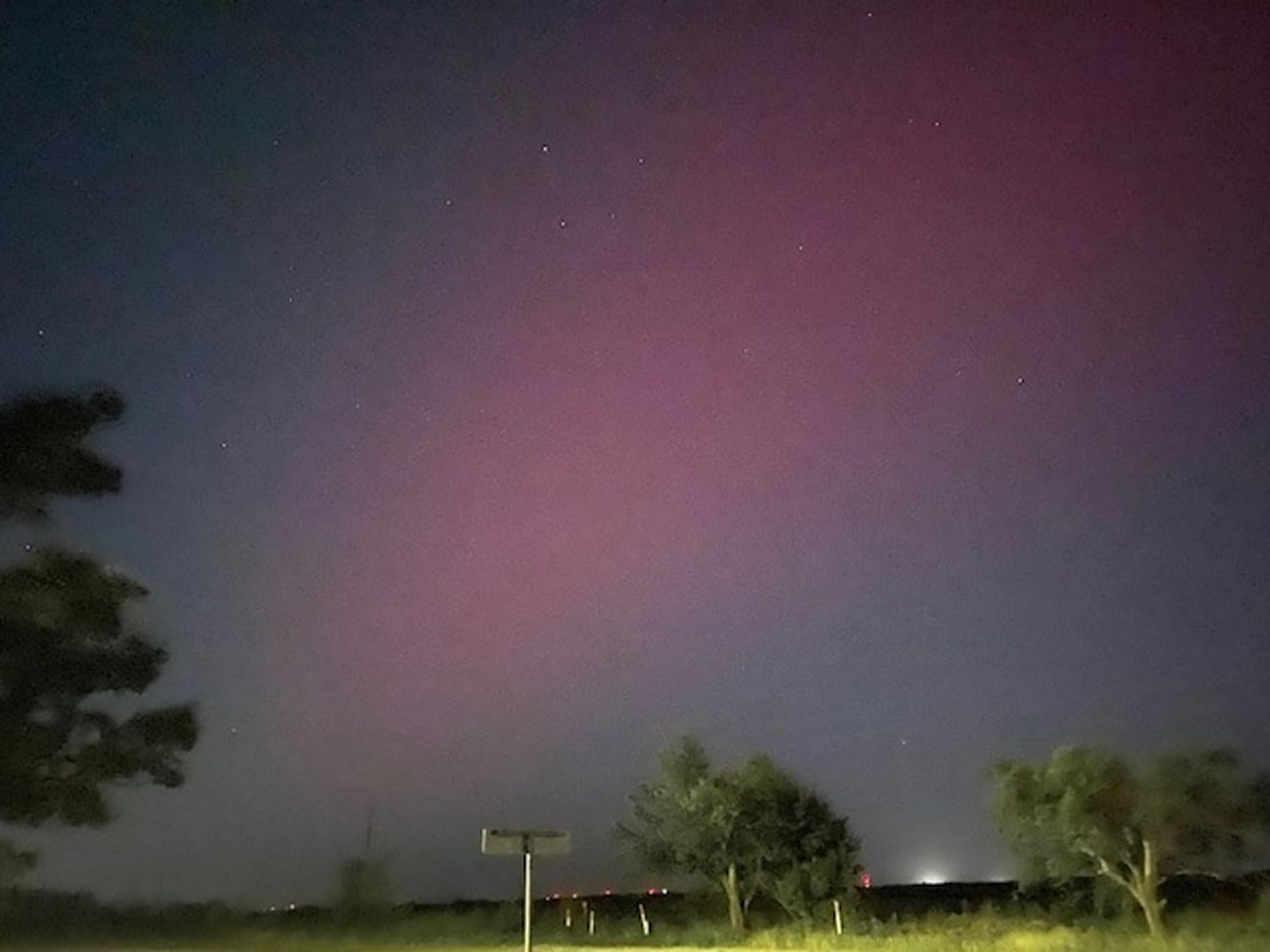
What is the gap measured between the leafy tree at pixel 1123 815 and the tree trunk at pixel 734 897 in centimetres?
915

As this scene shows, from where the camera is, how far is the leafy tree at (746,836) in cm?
4684

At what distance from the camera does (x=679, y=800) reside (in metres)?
48.3

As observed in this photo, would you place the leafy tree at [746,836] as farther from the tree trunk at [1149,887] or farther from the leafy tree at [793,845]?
the tree trunk at [1149,887]

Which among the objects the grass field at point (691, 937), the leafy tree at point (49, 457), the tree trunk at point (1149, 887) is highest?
the leafy tree at point (49, 457)

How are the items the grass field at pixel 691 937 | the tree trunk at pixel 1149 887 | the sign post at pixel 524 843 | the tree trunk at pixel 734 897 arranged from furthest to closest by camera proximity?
the tree trunk at pixel 734 897 < the tree trunk at pixel 1149 887 < the grass field at pixel 691 937 < the sign post at pixel 524 843

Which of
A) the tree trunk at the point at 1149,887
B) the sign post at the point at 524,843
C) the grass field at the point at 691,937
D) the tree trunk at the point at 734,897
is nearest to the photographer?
the sign post at the point at 524,843

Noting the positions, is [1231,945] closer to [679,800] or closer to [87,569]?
[87,569]

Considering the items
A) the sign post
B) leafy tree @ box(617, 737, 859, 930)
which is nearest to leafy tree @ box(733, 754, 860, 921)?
leafy tree @ box(617, 737, 859, 930)

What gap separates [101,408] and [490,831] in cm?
817

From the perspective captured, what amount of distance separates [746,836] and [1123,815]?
12419 mm

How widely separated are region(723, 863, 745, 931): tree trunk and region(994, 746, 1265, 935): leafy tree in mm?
9154

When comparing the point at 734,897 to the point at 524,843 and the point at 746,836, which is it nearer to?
the point at 746,836

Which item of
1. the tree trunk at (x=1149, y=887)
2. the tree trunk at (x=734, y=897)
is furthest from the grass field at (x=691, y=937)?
the tree trunk at (x=734, y=897)

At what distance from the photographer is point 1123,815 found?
129 ft
